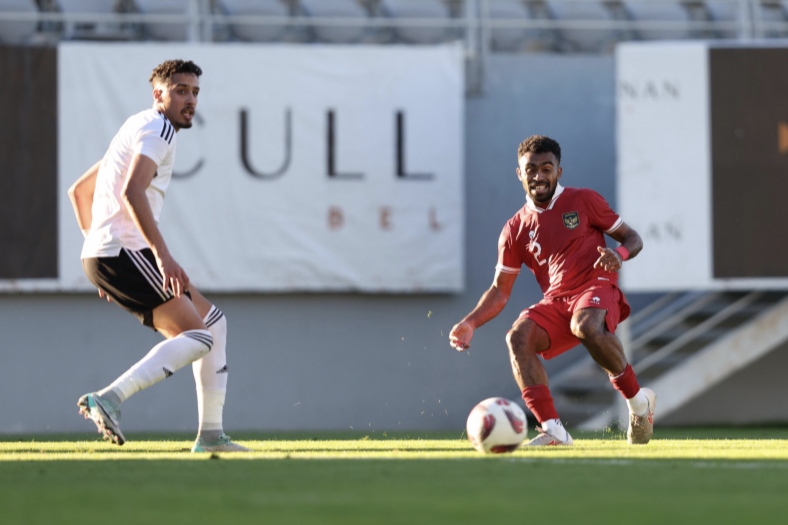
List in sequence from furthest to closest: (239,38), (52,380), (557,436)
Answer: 1. (239,38)
2. (52,380)
3. (557,436)

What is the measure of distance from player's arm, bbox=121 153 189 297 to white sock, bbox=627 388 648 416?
8.76ft

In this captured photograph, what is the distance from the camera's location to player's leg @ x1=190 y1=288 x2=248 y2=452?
23.7 ft

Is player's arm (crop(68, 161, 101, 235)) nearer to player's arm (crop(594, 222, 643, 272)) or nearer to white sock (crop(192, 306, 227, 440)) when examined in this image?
white sock (crop(192, 306, 227, 440))

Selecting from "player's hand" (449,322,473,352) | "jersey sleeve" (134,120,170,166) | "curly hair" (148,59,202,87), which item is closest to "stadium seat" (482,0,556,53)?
"player's hand" (449,322,473,352)

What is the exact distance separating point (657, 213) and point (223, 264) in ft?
13.9

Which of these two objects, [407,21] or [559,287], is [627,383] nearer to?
[559,287]

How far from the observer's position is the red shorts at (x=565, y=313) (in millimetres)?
7965

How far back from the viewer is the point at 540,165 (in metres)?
8.00

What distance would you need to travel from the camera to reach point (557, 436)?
25.1 feet

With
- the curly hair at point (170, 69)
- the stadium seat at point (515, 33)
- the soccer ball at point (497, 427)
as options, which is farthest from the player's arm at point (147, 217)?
the stadium seat at point (515, 33)

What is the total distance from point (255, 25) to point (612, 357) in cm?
875

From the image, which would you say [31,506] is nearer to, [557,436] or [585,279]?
[557,436]

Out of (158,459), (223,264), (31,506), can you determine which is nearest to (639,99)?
(223,264)

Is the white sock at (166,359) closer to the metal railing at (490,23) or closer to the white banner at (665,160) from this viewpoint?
the white banner at (665,160)
